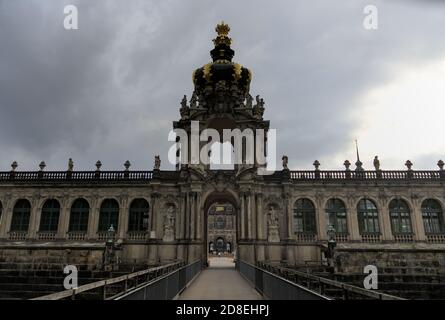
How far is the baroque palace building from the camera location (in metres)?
29.8

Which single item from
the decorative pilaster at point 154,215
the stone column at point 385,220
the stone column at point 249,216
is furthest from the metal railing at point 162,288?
the stone column at point 385,220

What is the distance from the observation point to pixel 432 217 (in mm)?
31391

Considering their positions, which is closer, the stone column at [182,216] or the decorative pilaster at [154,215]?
the stone column at [182,216]

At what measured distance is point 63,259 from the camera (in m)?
21.1

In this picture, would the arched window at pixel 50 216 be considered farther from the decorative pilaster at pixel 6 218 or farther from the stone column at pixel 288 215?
the stone column at pixel 288 215

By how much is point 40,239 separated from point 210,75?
23.5 m

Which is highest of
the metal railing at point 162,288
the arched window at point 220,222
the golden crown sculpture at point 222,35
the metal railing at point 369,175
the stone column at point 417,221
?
the golden crown sculpture at point 222,35

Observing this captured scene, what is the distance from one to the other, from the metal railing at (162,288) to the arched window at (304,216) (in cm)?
1765

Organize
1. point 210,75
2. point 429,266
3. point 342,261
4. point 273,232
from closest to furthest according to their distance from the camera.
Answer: point 429,266
point 342,261
point 273,232
point 210,75

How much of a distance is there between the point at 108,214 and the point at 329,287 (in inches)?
1009

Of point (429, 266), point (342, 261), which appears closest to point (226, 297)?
point (342, 261)

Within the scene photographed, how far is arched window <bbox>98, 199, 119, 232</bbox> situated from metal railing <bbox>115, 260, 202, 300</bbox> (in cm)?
1818

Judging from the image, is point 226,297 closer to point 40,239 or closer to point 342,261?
point 342,261

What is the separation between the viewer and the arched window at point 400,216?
31.0 metres
